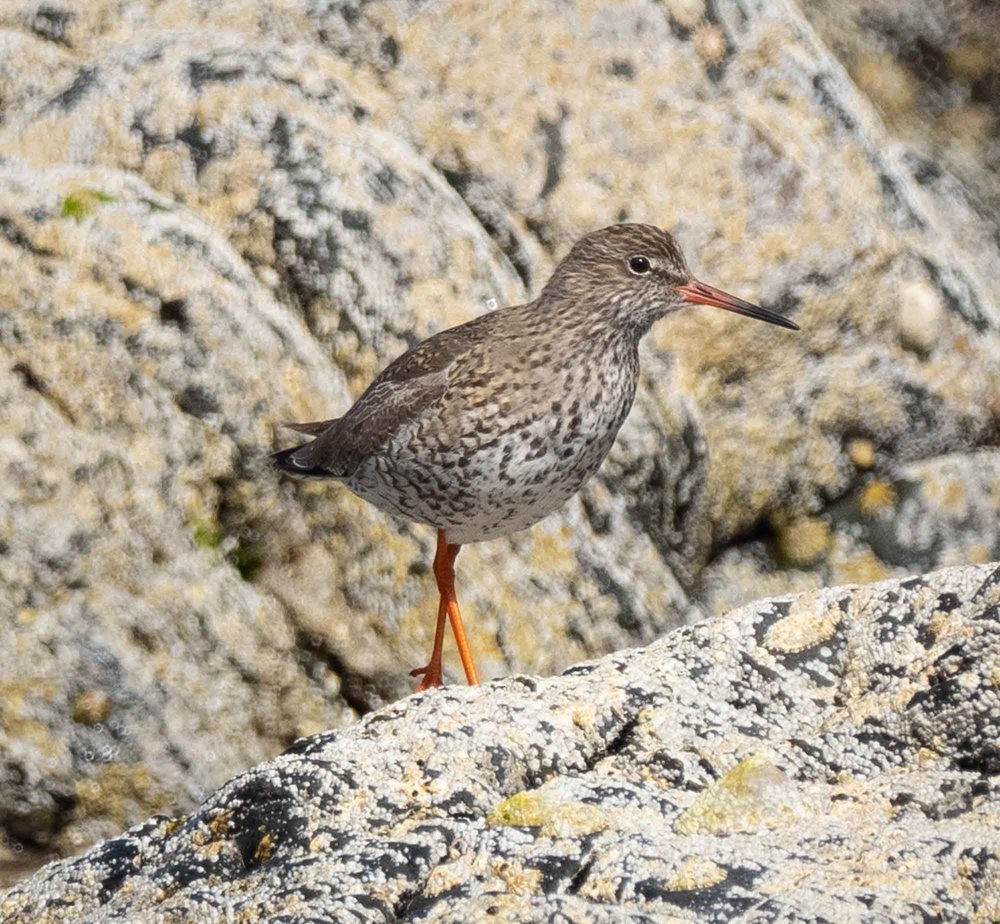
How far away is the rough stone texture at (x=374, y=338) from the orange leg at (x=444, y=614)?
44 cm

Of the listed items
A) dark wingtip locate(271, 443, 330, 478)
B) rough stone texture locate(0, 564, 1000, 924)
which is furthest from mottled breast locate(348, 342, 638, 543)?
rough stone texture locate(0, 564, 1000, 924)

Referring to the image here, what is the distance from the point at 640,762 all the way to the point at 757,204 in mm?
4692

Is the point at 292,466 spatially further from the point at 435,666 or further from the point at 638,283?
the point at 638,283

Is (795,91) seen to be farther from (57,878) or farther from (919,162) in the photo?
(57,878)

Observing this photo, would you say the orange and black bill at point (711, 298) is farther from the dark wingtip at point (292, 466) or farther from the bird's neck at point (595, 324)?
the dark wingtip at point (292, 466)

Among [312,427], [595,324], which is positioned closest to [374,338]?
[312,427]

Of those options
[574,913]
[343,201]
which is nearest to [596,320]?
[343,201]

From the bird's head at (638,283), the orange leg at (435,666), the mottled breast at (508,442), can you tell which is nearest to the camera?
the mottled breast at (508,442)

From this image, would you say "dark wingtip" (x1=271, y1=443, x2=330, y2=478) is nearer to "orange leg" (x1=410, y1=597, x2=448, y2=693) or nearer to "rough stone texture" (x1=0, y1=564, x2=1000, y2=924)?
"orange leg" (x1=410, y1=597, x2=448, y2=693)

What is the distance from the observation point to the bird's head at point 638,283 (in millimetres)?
6234

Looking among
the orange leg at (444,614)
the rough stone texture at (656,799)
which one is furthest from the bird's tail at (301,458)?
the rough stone texture at (656,799)

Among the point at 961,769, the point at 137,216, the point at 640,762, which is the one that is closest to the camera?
the point at 961,769

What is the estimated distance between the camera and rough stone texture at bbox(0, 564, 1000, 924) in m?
3.16

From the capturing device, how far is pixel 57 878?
3.97 metres
